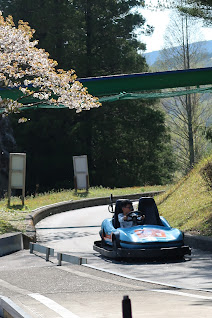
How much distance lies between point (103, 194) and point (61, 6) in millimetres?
22655

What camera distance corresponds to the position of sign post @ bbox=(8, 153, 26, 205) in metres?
28.5

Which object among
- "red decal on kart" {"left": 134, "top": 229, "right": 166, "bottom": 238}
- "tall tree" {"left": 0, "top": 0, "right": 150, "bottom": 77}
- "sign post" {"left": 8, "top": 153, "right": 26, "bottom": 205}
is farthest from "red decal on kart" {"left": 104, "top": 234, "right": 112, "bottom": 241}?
"tall tree" {"left": 0, "top": 0, "right": 150, "bottom": 77}

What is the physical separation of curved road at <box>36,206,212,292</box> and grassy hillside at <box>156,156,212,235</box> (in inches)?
95.3

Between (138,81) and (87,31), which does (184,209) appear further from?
(87,31)

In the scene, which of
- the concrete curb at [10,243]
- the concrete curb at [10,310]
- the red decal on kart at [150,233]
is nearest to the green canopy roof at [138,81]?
the concrete curb at [10,243]

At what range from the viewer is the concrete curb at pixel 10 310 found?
7.45 m

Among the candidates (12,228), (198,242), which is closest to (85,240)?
(12,228)

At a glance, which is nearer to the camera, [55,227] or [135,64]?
[55,227]

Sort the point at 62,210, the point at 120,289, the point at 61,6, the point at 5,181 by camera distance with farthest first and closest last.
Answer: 1. the point at 61,6
2. the point at 5,181
3. the point at 62,210
4. the point at 120,289

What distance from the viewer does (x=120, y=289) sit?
32.6 feet

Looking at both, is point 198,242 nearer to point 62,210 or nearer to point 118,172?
point 62,210

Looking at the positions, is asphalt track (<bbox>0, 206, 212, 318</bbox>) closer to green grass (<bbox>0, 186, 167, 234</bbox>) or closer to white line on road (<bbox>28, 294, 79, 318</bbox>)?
white line on road (<bbox>28, 294, 79, 318</bbox>)

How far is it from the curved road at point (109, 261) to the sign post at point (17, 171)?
1970 millimetres

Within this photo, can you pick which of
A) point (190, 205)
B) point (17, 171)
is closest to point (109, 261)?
point (190, 205)
